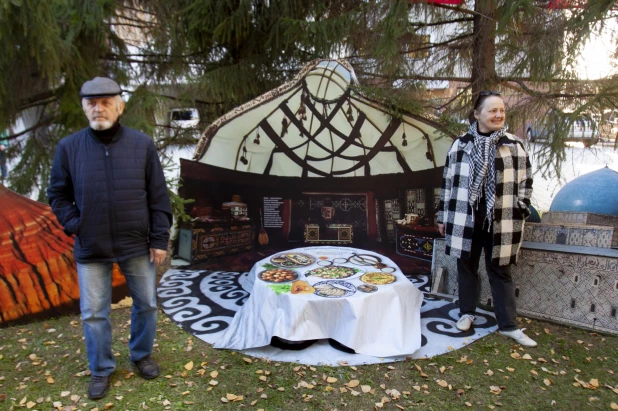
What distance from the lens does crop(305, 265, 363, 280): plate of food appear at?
3373 millimetres

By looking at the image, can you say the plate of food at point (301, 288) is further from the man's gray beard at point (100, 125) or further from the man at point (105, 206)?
the man's gray beard at point (100, 125)

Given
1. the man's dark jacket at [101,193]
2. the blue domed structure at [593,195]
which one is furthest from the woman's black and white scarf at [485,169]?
the man's dark jacket at [101,193]

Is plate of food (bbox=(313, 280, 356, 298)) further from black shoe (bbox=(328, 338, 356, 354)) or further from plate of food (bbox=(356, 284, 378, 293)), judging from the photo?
black shoe (bbox=(328, 338, 356, 354))

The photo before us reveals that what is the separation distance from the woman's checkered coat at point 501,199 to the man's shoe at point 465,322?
564mm

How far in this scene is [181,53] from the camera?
17.6 ft

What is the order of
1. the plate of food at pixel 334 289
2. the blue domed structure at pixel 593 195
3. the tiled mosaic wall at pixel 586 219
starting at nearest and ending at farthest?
the plate of food at pixel 334 289, the tiled mosaic wall at pixel 586 219, the blue domed structure at pixel 593 195

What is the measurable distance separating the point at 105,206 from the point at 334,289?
1.68m

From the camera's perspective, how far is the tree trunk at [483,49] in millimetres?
4355

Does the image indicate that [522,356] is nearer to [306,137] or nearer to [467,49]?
[306,137]

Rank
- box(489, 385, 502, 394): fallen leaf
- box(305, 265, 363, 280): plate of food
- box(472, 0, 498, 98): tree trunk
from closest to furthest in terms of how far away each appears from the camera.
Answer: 1. box(489, 385, 502, 394): fallen leaf
2. box(305, 265, 363, 280): plate of food
3. box(472, 0, 498, 98): tree trunk

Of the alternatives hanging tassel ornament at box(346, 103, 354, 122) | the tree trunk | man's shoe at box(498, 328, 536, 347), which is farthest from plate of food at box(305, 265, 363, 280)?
the tree trunk

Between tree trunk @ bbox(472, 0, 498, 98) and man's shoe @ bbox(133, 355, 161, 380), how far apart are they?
13.1ft

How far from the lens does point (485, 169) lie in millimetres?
2912

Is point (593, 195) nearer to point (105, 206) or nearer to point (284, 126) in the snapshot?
point (284, 126)
